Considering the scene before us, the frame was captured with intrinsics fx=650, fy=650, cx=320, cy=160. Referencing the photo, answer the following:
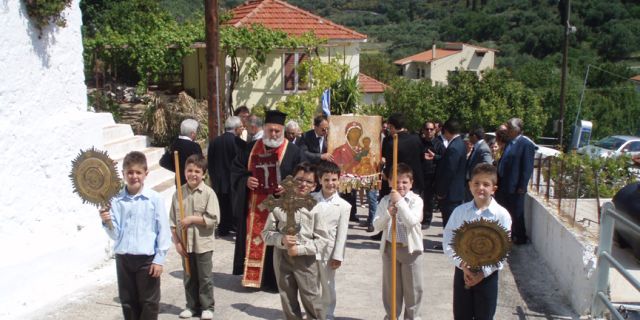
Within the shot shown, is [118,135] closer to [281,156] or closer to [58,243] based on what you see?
[58,243]

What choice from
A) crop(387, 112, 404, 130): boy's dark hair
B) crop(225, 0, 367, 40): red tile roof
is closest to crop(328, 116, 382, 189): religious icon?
crop(387, 112, 404, 130): boy's dark hair

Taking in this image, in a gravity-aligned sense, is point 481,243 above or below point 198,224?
above

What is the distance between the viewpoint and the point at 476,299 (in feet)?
16.3

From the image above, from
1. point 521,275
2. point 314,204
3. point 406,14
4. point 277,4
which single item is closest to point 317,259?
point 314,204

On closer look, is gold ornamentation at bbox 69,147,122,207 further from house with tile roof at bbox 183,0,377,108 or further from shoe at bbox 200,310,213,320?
house with tile roof at bbox 183,0,377,108

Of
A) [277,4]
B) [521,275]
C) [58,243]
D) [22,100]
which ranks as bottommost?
[521,275]

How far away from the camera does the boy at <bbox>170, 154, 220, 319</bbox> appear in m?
6.13

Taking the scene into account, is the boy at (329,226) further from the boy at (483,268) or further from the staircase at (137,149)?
the staircase at (137,149)

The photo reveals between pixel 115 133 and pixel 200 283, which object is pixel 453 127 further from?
pixel 115 133

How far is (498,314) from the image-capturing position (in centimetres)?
666

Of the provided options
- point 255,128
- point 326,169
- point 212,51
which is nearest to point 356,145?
point 255,128

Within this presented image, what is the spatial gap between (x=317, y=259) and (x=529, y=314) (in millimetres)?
2511

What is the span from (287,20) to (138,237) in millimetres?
21598

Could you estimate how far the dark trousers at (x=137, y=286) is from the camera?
5.32 m
